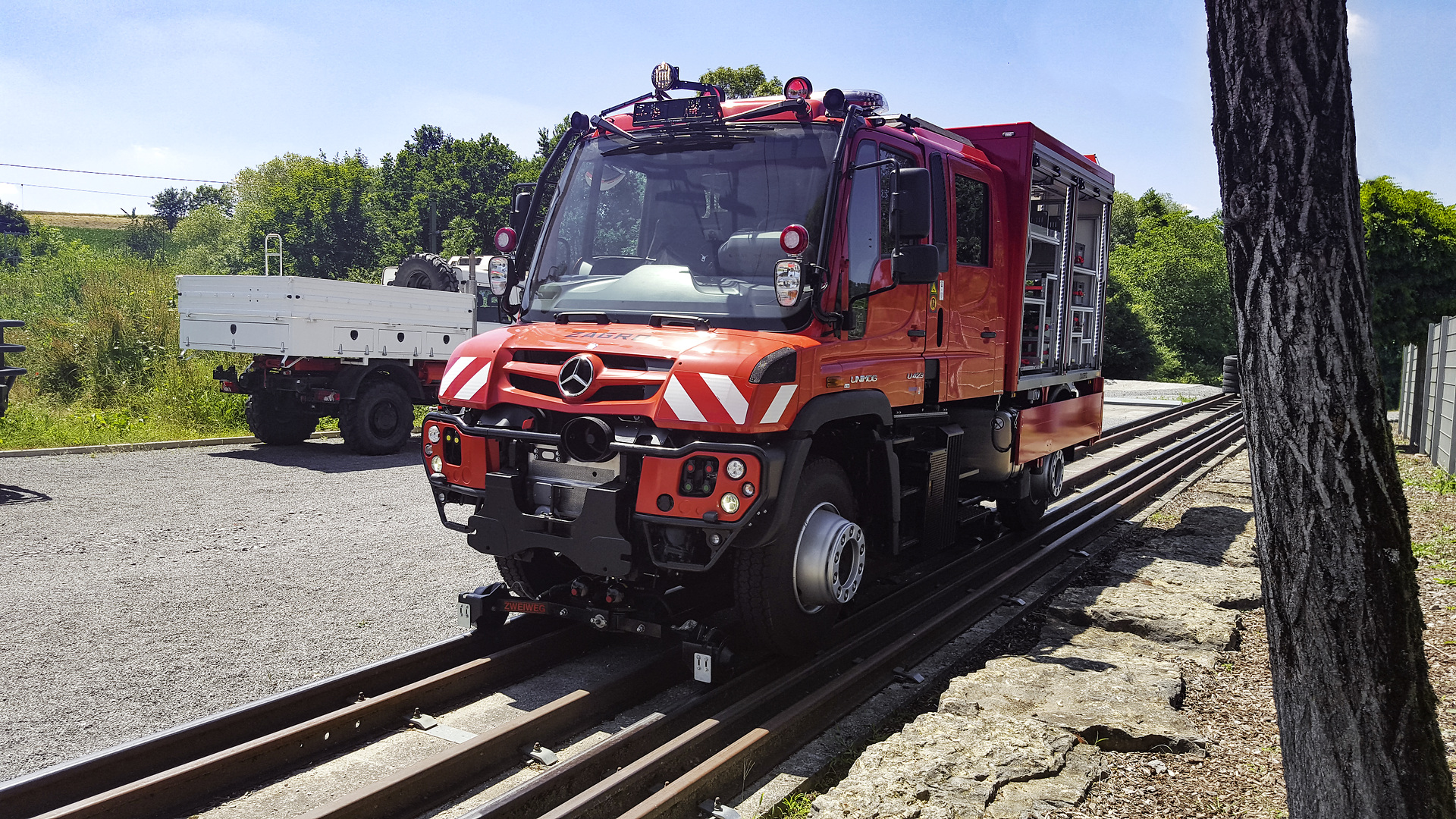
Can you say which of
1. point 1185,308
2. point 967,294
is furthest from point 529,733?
point 1185,308

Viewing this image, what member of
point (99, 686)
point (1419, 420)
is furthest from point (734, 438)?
point (1419, 420)

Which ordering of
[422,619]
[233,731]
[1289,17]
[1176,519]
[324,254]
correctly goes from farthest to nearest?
[324,254], [1176,519], [422,619], [233,731], [1289,17]

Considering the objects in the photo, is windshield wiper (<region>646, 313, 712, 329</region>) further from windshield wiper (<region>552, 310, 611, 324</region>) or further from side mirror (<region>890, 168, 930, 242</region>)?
side mirror (<region>890, 168, 930, 242</region>)

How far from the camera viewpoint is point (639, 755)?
4223 millimetres

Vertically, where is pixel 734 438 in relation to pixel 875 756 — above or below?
above

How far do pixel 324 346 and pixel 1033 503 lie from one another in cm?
929

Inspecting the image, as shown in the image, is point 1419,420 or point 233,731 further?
point 1419,420

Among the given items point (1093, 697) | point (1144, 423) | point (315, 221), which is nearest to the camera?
point (1093, 697)

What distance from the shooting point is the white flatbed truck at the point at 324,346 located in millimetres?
12828

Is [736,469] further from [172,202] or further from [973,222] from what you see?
[172,202]

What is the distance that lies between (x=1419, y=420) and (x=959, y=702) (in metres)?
16.2

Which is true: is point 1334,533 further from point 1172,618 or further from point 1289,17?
point 1172,618

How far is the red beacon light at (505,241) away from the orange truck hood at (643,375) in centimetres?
91

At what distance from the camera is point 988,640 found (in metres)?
6.11
